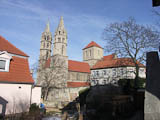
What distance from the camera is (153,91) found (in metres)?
5.34

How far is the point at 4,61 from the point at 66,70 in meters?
30.1

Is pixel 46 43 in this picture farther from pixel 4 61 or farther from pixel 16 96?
pixel 16 96

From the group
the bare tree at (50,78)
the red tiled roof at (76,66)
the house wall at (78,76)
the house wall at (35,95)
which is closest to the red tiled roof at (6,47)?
the house wall at (35,95)

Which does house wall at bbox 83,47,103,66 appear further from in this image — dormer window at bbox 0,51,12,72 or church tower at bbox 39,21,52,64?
dormer window at bbox 0,51,12,72

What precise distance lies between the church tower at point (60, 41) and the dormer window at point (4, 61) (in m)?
30.9

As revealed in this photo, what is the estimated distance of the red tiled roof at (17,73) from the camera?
1193 centimetres

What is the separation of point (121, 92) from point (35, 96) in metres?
10.00

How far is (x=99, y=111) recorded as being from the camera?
11.0m

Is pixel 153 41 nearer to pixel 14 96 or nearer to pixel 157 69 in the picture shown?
pixel 157 69

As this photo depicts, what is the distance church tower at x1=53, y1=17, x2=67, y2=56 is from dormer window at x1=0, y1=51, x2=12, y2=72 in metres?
30.9

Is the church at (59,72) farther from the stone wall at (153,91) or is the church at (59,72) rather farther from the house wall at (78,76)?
the stone wall at (153,91)

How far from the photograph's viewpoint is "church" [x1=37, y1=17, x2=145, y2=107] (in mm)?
30953

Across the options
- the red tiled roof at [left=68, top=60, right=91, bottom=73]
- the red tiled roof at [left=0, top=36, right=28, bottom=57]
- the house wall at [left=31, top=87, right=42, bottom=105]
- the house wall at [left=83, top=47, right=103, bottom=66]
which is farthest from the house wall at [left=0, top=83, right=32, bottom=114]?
the house wall at [left=83, top=47, right=103, bottom=66]

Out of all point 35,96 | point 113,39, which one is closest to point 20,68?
point 35,96
